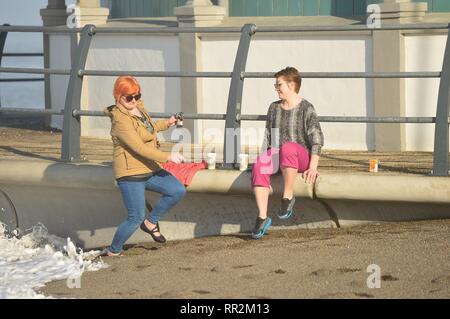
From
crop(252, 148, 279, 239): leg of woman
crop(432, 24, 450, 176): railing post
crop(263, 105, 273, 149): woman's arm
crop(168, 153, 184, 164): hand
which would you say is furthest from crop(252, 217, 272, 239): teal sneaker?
crop(432, 24, 450, 176): railing post

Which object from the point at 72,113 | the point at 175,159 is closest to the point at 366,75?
the point at 175,159

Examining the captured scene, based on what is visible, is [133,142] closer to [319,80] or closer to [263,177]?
[263,177]

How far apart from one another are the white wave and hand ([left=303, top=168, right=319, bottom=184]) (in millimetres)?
1692

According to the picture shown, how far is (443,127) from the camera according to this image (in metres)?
10.1

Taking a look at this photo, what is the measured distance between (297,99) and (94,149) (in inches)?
135

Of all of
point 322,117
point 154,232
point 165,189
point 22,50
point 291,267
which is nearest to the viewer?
point 291,267

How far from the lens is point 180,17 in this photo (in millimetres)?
14320

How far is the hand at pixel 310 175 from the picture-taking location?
10078 mm

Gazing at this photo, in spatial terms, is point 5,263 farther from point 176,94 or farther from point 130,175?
point 176,94

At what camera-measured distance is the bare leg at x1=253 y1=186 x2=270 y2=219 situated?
1009cm

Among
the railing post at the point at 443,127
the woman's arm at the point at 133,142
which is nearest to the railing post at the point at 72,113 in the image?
the woman's arm at the point at 133,142

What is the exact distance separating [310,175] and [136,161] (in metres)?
1.33

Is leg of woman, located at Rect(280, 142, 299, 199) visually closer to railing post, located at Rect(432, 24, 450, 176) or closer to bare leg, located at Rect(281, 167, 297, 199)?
bare leg, located at Rect(281, 167, 297, 199)

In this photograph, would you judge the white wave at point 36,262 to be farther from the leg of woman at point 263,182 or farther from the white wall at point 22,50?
the white wall at point 22,50
